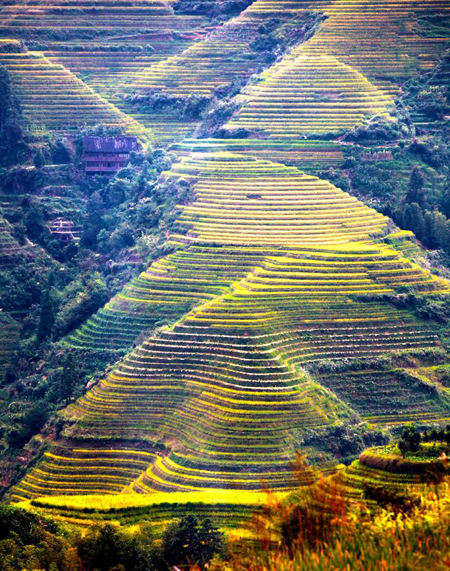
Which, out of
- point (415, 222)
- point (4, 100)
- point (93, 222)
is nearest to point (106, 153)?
point (4, 100)

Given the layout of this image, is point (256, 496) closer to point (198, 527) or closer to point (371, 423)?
point (198, 527)

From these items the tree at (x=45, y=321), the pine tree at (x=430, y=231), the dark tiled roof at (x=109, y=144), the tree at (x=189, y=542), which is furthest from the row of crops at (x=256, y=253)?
the tree at (x=189, y=542)

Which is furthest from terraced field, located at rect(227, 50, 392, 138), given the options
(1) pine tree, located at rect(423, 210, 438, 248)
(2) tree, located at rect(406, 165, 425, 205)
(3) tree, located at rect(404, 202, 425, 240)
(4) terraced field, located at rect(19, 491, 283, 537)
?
(4) terraced field, located at rect(19, 491, 283, 537)

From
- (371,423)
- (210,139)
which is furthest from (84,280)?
(371,423)

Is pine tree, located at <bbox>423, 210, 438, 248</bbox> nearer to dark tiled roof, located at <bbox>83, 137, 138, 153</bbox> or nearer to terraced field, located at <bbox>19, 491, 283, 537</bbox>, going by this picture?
dark tiled roof, located at <bbox>83, 137, 138, 153</bbox>

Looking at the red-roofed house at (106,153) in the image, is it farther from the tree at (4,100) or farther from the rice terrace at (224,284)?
the tree at (4,100)

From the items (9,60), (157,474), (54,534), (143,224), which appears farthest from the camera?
(9,60)

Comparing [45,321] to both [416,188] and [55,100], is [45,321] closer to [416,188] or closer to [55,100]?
[416,188]
